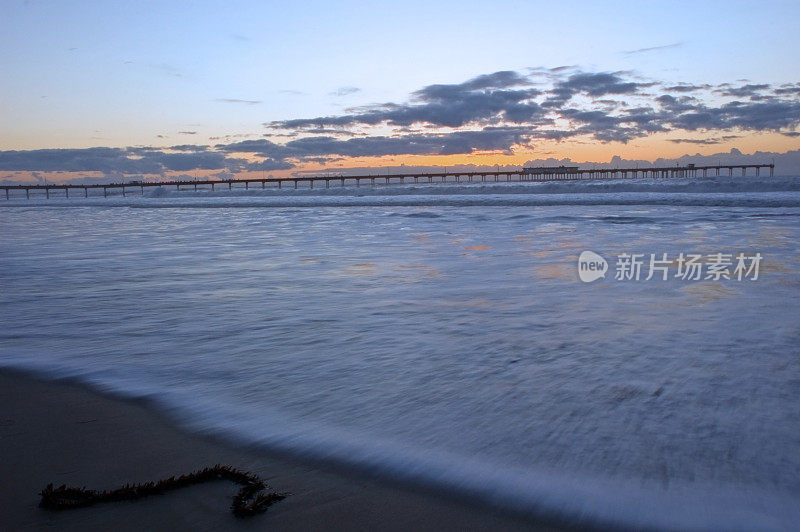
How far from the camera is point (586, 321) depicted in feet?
12.1

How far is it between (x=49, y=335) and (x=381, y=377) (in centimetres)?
230

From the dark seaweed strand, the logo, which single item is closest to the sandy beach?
the dark seaweed strand

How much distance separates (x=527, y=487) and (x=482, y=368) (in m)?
1.11

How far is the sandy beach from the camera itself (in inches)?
58.4

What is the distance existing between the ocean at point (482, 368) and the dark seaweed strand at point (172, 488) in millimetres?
256

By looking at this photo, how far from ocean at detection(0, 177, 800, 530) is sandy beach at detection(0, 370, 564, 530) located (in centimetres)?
11

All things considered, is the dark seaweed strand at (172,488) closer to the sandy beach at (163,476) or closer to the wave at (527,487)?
the sandy beach at (163,476)

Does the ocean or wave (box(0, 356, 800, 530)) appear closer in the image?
wave (box(0, 356, 800, 530))

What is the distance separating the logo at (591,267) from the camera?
5504mm

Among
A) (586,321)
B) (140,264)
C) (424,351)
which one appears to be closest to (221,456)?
(424,351)

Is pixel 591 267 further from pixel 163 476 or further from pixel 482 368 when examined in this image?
pixel 163 476

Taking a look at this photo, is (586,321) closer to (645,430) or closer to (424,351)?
(424,351)

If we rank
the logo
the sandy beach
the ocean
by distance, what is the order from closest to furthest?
the sandy beach < the ocean < the logo

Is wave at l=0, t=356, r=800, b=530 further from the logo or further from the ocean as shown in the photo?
the logo
